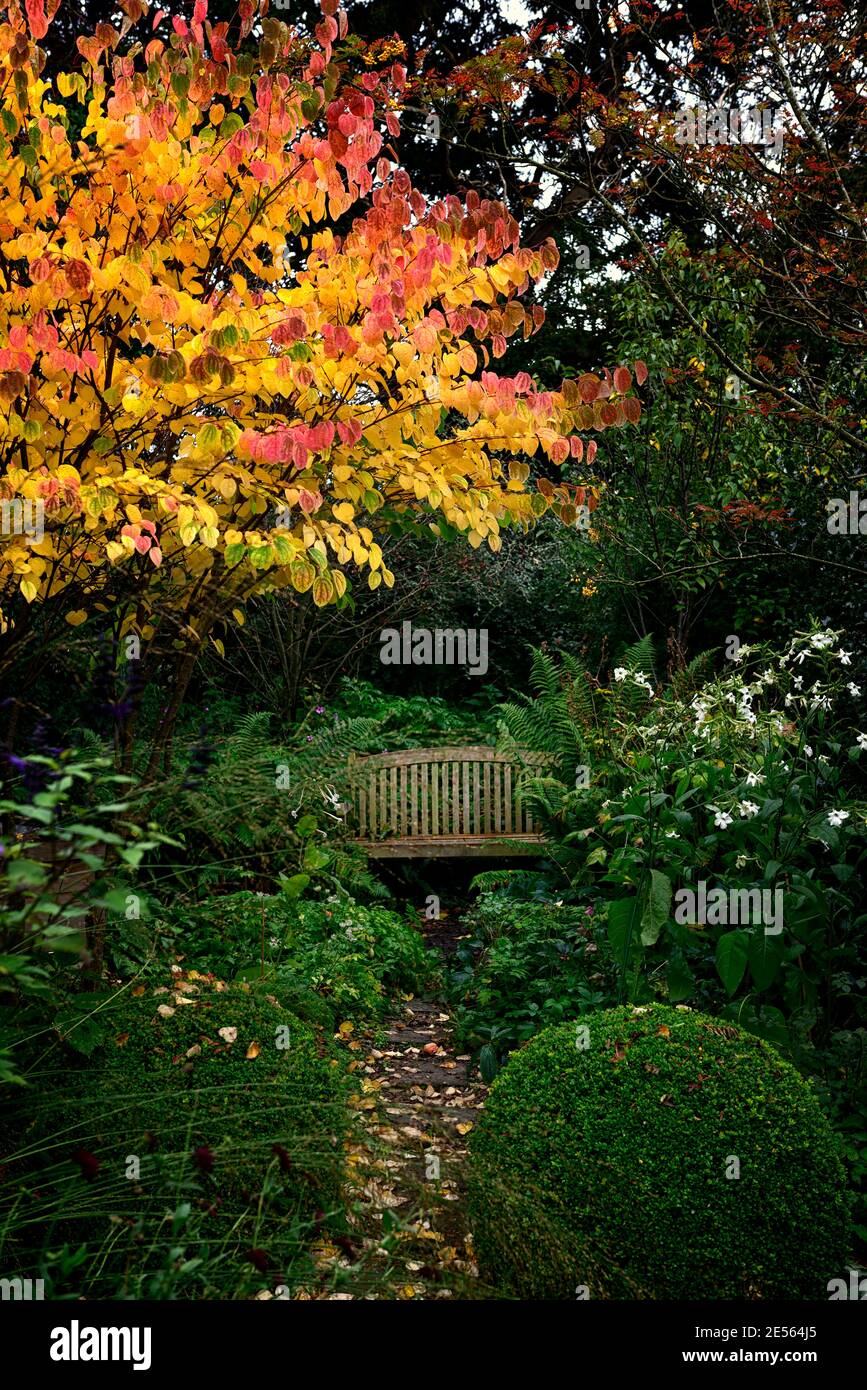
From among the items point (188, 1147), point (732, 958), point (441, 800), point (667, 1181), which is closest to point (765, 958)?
point (732, 958)

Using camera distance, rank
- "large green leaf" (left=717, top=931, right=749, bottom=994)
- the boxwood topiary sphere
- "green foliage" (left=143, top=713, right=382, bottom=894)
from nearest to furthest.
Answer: the boxwood topiary sphere
"large green leaf" (left=717, top=931, right=749, bottom=994)
"green foliage" (left=143, top=713, right=382, bottom=894)

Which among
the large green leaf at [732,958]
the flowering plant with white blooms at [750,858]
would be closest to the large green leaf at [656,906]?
the flowering plant with white blooms at [750,858]

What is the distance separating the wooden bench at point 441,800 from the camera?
737 centimetres

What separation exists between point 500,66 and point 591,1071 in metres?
4.09

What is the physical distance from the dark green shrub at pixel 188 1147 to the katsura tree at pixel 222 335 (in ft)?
2.95

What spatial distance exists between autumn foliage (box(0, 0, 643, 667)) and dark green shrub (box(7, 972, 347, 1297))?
1213 millimetres

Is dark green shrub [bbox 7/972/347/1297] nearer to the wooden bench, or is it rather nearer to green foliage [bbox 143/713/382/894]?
green foliage [bbox 143/713/382/894]

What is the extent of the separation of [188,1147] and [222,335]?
→ 1.97 meters

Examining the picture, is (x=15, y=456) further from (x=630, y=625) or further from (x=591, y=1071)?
(x=630, y=625)

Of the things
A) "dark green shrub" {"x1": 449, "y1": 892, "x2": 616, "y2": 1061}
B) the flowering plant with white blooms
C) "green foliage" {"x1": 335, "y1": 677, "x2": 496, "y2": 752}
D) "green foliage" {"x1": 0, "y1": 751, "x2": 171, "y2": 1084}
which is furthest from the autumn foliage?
"green foliage" {"x1": 335, "y1": 677, "x2": 496, "y2": 752}

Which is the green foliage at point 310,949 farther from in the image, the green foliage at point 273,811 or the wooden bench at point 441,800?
the wooden bench at point 441,800

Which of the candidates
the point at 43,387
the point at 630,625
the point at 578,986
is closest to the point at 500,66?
the point at 43,387

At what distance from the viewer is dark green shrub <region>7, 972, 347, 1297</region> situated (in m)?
2.22
